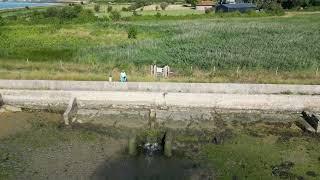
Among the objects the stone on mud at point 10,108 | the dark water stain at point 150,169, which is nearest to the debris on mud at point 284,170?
the dark water stain at point 150,169

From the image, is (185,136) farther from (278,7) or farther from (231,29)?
(278,7)

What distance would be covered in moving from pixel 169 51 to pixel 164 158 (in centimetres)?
1545

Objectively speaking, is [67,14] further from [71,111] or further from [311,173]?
[311,173]

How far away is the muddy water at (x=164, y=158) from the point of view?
49.7 ft

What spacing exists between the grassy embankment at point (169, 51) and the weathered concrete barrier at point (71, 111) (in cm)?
262

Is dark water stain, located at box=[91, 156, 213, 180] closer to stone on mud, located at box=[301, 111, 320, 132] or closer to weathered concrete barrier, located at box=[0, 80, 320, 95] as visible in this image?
weathered concrete barrier, located at box=[0, 80, 320, 95]

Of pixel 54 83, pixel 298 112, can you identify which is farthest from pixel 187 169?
pixel 54 83

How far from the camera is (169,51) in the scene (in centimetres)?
3075

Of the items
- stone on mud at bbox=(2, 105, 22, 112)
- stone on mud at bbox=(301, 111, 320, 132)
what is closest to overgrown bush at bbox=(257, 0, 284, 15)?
stone on mud at bbox=(301, 111, 320, 132)

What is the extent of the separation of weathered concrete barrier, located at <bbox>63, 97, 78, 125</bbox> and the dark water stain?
4.43m

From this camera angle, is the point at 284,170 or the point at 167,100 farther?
the point at 167,100

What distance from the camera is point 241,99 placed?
68.6ft

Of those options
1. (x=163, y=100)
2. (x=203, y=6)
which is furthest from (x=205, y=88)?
(x=203, y=6)

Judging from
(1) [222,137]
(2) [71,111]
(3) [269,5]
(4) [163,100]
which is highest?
(3) [269,5]
